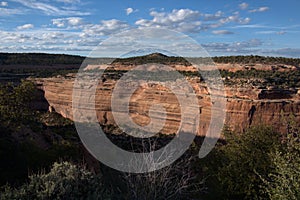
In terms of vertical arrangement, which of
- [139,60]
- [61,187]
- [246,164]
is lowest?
[246,164]

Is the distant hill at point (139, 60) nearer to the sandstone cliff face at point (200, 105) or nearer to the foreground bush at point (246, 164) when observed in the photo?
the sandstone cliff face at point (200, 105)

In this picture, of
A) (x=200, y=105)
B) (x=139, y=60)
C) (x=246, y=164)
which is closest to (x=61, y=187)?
(x=246, y=164)

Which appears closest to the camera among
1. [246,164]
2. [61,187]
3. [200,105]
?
[61,187]

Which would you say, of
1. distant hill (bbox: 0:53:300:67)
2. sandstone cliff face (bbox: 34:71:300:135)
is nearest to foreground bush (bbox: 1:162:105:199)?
sandstone cliff face (bbox: 34:71:300:135)

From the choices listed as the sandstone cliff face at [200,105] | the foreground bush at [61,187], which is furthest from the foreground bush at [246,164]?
the sandstone cliff face at [200,105]

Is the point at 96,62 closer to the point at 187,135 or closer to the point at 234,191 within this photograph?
the point at 187,135

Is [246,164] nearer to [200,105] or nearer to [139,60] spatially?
[200,105]

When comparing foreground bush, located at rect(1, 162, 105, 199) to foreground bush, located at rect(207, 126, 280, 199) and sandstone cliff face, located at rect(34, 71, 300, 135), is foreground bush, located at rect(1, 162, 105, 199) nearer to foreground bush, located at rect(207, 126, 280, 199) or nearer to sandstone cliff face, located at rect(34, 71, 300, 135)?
foreground bush, located at rect(207, 126, 280, 199)

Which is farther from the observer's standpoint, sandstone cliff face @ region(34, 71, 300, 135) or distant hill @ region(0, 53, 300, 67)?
distant hill @ region(0, 53, 300, 67)
